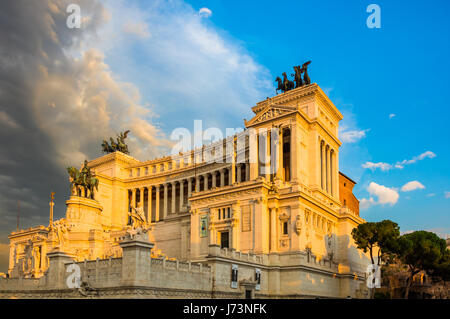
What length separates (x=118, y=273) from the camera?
1679 inches

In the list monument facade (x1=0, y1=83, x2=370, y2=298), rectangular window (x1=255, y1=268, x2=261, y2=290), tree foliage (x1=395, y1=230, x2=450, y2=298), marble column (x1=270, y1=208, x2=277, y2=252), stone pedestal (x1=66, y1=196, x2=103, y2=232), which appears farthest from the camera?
stone pedestal (x1=66, y1=196, x2=103, y2=232)

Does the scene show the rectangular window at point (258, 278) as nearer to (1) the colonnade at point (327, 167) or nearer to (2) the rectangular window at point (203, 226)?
(2) the rectangular window at point (203, 226)

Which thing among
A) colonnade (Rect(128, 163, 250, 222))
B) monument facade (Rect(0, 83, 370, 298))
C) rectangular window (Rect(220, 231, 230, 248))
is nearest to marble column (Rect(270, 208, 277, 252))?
monument facade (Rect(0, 83, 370, 298))

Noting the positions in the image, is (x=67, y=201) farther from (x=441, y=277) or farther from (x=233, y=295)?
(x=441, y=277)

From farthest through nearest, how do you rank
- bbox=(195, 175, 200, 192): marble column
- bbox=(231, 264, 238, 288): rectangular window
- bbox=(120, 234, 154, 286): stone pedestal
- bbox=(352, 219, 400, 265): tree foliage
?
bbox=(195, 175, 200, 192): marble column → bbox=(352, 219, 400, 265): tree foliage → bbox=(231, 264, 238, 288): rectangular window → bbox=(120, 234, 154, 286): stone pedestal

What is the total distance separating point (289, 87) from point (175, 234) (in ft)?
118

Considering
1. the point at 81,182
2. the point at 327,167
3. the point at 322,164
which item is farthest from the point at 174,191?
the point at 322,164

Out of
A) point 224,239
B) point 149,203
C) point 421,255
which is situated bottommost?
point 421,255

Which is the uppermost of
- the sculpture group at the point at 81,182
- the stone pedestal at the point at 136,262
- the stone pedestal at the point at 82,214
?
the sculpture group at the point at 81,182

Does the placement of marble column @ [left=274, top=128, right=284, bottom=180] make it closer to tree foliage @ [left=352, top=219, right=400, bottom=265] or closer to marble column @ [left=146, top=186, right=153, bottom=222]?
tree foliage @ [left=352, top=219, right=400, bottom=265]

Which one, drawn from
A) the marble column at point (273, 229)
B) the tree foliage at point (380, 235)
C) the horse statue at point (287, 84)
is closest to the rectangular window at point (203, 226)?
the marble column at point (273, 229)

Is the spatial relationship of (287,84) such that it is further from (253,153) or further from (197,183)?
(197,183)

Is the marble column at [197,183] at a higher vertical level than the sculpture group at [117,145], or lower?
lower
